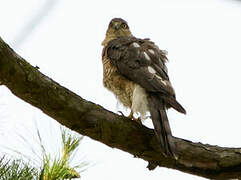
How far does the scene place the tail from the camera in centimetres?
301

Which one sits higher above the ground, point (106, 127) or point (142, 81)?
point (142, 81)

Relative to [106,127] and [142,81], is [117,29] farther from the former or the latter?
[106,127]

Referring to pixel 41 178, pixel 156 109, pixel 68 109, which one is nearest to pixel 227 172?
pixel 156 109

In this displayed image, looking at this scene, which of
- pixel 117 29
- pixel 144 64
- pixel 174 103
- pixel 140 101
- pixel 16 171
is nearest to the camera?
pixel 16 171

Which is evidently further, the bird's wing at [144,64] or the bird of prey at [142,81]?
the bird's wing at [144,64]

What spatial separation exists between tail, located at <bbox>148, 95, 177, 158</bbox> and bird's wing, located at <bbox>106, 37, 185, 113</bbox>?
67mm

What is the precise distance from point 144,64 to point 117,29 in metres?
1.94

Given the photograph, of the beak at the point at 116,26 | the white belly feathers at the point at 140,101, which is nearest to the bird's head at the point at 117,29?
the beak at the point at 116,26

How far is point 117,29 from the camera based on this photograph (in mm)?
→ 5730

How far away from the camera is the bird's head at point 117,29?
5.69 metres

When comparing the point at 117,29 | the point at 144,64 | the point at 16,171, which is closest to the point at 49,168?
the point at 16,171

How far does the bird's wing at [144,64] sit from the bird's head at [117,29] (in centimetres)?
111

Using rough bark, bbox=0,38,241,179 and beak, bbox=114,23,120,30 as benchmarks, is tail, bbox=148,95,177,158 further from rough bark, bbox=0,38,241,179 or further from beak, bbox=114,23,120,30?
beak, bbox=114,23,120,30

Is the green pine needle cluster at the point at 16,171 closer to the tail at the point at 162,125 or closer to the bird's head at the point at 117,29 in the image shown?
the tail at the point at 162,125
